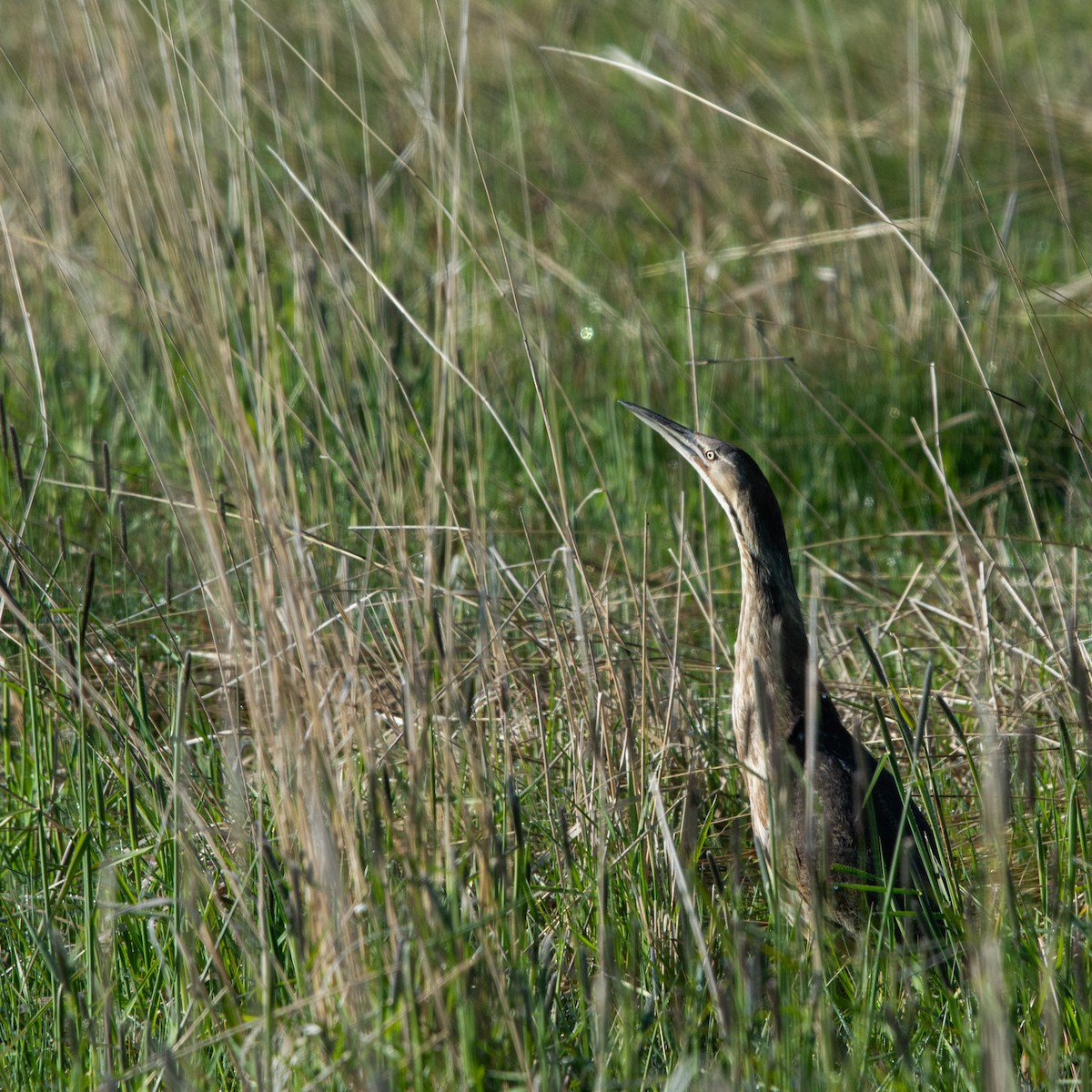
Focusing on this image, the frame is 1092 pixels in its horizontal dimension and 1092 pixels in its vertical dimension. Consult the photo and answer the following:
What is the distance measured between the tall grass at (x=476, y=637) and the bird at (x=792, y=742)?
10 cm

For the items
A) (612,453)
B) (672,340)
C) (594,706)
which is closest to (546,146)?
(672,340)

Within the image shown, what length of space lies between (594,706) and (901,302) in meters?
2.91

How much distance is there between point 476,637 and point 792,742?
2.45 ft

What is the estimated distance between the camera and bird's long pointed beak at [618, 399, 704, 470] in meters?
3.00

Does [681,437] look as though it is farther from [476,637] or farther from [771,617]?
[476,637]

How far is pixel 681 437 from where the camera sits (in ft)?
10.1

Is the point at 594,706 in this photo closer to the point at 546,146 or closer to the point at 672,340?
→ the point at 672,340

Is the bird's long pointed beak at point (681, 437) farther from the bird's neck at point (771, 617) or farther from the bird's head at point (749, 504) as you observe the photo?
the bird's neck at point (771, 617)

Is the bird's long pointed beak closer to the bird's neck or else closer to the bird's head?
the bird's head

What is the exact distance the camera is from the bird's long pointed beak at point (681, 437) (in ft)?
9.83

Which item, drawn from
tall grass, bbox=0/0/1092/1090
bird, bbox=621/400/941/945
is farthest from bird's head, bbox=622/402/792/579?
tall grass, bbox=0/0/1092/1090

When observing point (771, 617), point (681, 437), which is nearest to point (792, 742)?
point (771, 617)

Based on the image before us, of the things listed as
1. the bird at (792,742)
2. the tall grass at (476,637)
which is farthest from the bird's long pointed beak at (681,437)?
the tall grass at (476,637)

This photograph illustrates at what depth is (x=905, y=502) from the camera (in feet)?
14.4
